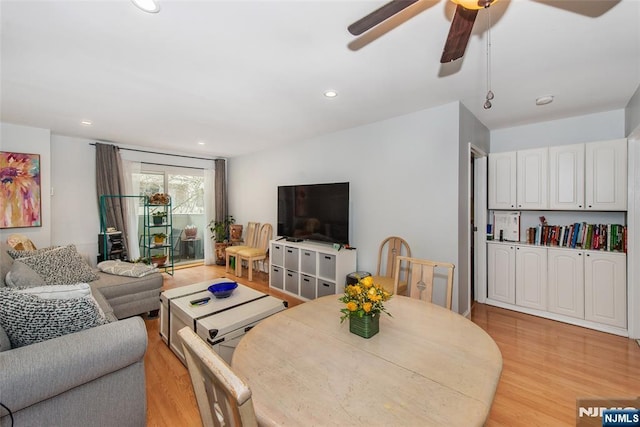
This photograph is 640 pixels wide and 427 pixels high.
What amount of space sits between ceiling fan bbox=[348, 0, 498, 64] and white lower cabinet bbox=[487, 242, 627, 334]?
9.48 feet

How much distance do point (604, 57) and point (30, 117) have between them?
5.87 meters

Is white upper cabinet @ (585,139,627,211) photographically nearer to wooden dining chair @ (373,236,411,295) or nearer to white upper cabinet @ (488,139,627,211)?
white upper cabinet @ (488,139,627,211)

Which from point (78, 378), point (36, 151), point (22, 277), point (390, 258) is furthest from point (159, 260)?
point (390, 258)

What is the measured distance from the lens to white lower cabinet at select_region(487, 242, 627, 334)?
108 inches

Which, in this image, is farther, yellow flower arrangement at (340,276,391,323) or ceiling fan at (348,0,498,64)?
yellow flower arrangement at (340,276,391,323)

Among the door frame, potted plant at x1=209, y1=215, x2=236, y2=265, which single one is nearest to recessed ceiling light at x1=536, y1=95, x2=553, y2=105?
the door frame

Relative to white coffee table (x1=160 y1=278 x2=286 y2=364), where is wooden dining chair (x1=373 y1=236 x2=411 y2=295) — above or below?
above

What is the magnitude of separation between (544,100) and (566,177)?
3.21 ft

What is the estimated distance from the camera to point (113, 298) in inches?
114

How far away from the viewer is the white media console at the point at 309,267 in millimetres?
3480

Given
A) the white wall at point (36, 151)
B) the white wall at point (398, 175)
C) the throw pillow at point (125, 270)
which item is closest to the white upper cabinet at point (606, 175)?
the white wall at point (398, 175)

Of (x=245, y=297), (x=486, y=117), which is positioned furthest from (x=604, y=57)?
(x=245, y=297)

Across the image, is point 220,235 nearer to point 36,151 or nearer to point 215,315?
point 36,151

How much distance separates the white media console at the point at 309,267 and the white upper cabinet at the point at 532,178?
88.3 inches
